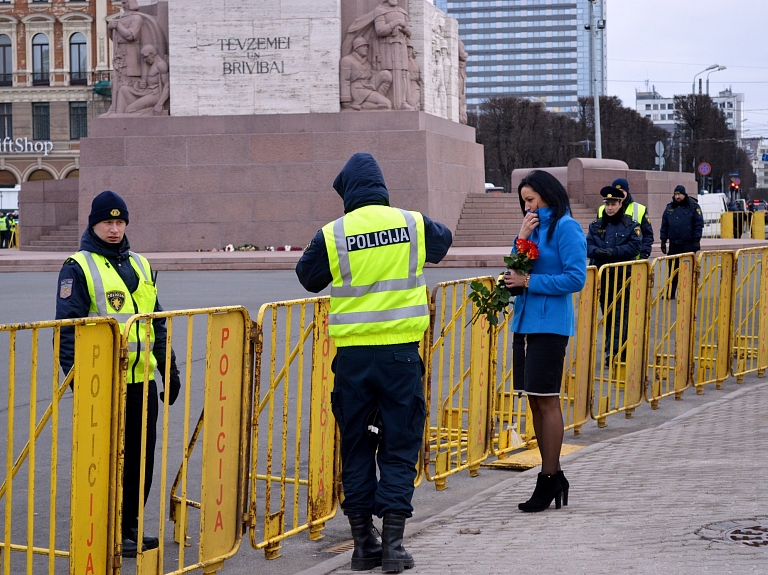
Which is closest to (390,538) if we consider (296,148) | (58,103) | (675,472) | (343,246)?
(343,246)

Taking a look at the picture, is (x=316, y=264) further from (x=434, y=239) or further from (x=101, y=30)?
(x=101, y=30)

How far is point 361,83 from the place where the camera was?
2598 cm

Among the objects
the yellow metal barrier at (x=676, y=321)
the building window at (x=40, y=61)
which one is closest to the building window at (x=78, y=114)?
the building window at (x=40, y=61)

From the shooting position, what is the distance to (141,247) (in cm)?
2661

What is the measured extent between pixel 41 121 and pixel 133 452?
71012mm

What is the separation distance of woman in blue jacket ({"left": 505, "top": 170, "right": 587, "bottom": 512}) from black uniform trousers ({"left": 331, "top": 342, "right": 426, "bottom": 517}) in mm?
1048

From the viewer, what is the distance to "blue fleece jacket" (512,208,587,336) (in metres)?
5.92

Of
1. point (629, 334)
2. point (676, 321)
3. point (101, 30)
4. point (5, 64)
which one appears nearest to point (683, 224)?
point (676, 321)

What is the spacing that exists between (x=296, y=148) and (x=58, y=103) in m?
50.0

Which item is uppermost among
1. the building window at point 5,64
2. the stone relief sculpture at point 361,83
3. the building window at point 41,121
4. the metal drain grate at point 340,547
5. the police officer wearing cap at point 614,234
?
the building window at point 5,64

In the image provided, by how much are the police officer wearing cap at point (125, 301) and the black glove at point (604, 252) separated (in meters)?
6.20

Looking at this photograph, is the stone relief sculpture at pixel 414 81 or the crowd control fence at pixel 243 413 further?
the stone relief sculpture at pixel 414 81

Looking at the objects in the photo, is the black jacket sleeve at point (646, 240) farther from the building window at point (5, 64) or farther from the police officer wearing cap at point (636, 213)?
the building window at point (5, 64)

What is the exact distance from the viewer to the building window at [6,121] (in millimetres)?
72375
